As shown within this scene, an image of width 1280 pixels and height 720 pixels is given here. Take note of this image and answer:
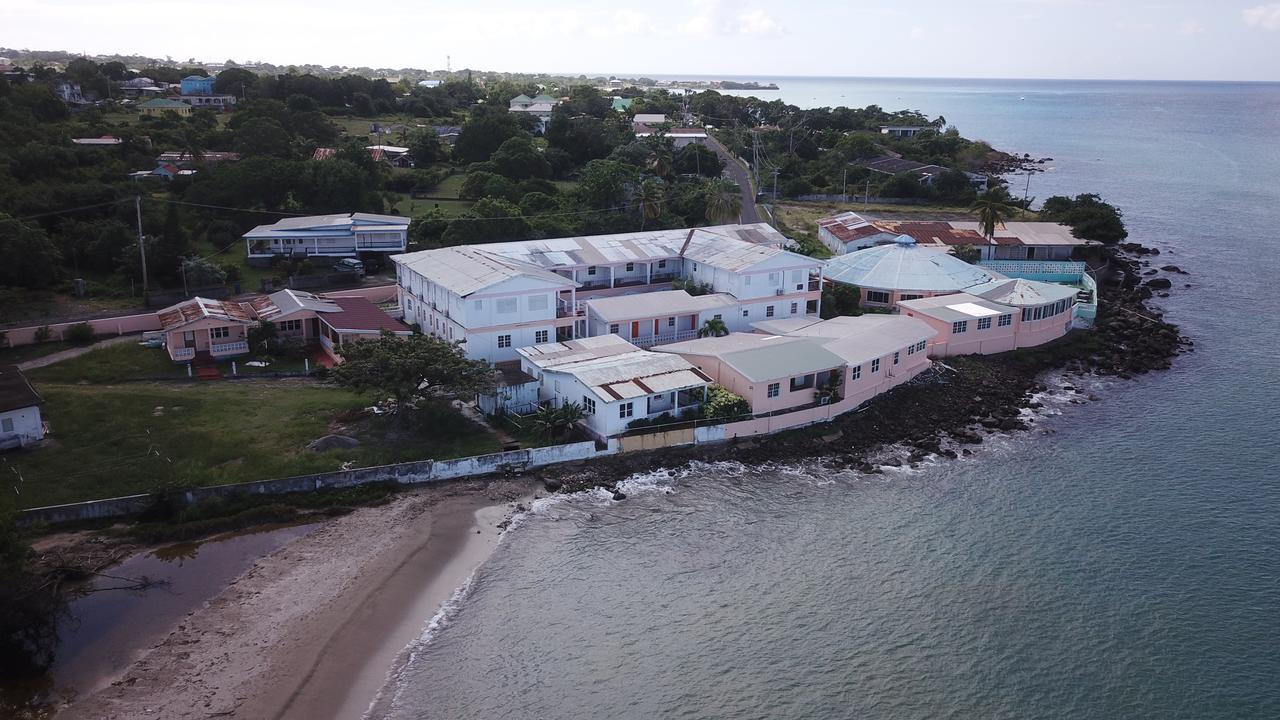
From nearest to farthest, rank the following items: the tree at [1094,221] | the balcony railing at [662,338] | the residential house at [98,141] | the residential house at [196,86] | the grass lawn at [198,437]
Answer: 1. the grass lawn at [198,437]
2. the balcony railing at [662,338]
3. the tree at [1094,221]
4. the residential house at [98,141]
5. the residential house at [196,86]

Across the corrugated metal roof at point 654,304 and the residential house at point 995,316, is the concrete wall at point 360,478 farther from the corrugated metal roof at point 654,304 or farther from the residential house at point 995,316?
the residential house at point 995,316

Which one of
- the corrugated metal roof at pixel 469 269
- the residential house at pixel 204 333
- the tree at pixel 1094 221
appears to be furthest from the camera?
the tree at pixel 1094 221

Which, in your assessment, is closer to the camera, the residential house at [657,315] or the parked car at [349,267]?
the residential house at [657,315]

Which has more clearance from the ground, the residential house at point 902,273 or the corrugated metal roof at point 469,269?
the corrugated metal roof at point 469,269

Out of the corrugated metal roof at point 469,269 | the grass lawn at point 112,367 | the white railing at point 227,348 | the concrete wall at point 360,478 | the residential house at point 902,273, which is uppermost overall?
the corrugated metal roof at point 469,269

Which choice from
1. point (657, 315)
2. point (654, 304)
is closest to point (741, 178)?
point (654, 304)

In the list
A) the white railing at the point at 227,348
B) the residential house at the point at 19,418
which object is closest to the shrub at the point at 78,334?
the white railing at the point at 227,348
